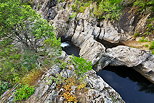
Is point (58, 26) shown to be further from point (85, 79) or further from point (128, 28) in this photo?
point (85, 79)

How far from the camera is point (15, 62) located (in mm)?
11664

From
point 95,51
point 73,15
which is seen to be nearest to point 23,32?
point 95,51

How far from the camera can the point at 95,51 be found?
747 inches

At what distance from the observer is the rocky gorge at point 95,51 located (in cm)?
840

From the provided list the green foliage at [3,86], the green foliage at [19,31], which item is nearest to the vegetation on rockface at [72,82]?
the green foliage at [19,31]

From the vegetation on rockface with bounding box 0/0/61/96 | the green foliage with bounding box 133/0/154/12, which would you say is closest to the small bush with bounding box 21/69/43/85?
the vegetation on rockface with bounding box 0/0/61/96

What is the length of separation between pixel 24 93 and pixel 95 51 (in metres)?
14.0

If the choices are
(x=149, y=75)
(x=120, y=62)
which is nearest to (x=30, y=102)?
(x=120, y=62)

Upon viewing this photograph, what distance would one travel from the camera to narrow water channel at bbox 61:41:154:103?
14.4m

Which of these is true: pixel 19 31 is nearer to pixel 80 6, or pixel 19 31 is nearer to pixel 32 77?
pixel 32 77

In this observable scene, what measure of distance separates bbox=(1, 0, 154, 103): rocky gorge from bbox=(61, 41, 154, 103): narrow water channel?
115 centimetres

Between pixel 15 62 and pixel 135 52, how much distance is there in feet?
60.9

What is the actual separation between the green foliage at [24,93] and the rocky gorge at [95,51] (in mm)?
384

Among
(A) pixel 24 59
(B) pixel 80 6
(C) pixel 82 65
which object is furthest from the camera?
(B) pixel 80 6
